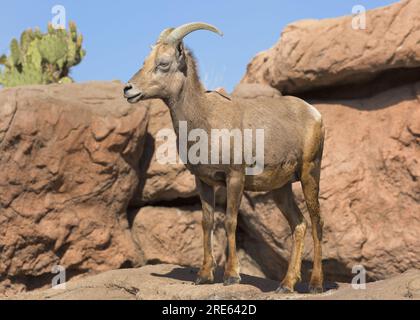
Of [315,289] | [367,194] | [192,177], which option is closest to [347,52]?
[367,194]

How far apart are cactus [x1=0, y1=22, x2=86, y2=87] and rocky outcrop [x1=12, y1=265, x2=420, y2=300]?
8.29 m

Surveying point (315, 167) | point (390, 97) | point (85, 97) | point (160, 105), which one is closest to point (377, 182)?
point (390, 97)

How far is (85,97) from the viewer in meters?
10.2

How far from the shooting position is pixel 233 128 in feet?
23.5

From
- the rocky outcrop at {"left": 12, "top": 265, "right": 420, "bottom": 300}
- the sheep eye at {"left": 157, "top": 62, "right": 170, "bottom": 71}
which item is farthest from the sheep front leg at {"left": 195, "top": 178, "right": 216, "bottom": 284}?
the sheep eye at {"left": 157, "top": 62, "right": 170, "bottom": 71}

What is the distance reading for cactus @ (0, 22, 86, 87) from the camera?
15.6 meters

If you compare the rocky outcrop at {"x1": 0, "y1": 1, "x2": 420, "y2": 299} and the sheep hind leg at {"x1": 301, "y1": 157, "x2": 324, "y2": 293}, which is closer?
the sheep hind leg at {"x1": 301, "y1": 157, "x2": 324, "y2": 293}

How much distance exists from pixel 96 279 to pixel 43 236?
175cm

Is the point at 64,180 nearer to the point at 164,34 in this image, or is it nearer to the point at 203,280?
the point at 203,280

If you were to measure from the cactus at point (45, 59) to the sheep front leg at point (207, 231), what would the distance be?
28.8 ft

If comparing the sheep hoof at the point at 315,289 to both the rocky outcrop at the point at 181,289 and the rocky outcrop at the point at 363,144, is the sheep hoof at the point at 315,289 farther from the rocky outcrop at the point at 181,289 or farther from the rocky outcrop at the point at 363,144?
the rocky outcrop at the point at 363,144

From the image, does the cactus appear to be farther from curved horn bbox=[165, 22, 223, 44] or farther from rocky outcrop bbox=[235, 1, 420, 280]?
curved horn bbox=[165, 22, 223, 44]

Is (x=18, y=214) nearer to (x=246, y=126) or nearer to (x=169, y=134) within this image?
(x=169, y=134)

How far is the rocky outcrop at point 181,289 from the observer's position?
21.8 ft
